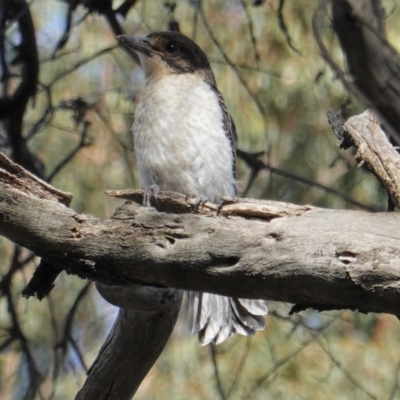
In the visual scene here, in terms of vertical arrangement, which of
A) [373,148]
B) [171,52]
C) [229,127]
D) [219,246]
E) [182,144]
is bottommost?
[219,246]

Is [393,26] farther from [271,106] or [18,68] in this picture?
[18,68]

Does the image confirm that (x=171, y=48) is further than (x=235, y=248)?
Yes

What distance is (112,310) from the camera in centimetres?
397

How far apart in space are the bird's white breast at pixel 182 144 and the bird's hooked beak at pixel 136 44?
202 millimetres

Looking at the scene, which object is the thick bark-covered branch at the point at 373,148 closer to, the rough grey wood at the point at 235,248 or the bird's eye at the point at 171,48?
the rough grey wood at the point at 235,248

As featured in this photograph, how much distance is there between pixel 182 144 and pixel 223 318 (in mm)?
677

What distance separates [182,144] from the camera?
11.3 feet

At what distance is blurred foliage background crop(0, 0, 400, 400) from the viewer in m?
3.68

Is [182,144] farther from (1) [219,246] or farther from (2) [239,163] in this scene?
(1) [219,246]

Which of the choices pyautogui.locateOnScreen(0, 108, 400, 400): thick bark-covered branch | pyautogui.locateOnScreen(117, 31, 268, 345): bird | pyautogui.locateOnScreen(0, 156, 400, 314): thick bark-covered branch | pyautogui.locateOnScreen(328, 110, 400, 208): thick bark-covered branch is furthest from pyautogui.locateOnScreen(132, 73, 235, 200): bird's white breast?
pyautogui.locateOnScreen(0, 156, 400, 314): thick bark-covered branch

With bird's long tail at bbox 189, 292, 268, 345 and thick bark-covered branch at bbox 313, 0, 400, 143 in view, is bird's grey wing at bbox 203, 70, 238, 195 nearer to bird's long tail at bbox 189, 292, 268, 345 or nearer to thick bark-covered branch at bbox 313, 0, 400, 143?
bird's long tail at bbox 189, 292, 268, 345

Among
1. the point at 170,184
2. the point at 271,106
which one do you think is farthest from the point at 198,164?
the point at 271,106

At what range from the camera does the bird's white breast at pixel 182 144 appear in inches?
135

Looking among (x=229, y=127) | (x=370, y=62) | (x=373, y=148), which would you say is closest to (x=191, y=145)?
(x=229, y=127)
